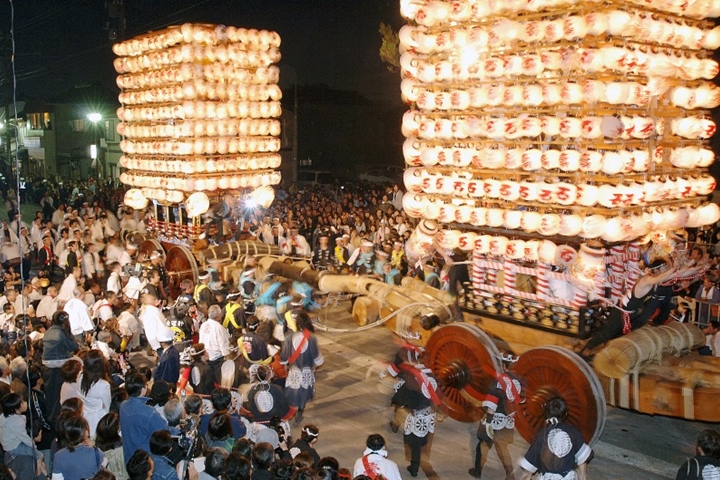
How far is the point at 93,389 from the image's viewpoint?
679 centimetres

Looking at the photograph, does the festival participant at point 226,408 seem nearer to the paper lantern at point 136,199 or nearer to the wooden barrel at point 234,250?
the wooden barrel at point 234,250

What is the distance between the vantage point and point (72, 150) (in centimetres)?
4900

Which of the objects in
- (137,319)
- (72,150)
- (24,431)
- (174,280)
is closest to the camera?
(24,431)

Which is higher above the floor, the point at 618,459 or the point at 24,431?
the point at 24,431

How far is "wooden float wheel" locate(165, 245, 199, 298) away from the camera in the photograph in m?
14.6

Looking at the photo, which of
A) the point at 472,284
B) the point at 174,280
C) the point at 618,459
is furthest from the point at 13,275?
the point at 618,459

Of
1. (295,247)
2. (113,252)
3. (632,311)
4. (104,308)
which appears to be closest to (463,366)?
(632,311)

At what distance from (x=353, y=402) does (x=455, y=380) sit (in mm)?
1869

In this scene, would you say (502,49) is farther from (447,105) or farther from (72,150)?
(72,150)

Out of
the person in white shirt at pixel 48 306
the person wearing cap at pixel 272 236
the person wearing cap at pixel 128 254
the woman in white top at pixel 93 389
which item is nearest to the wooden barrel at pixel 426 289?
the woman in white top at pixel 93 389

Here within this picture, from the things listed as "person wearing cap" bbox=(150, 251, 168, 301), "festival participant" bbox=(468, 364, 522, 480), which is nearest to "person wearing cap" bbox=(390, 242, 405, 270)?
"person wearing cap" bbox=(150, 251, 168, 301)

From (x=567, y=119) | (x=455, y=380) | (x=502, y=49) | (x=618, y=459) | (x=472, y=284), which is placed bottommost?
(x=618, y=459)

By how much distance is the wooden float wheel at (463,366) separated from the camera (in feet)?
28.2

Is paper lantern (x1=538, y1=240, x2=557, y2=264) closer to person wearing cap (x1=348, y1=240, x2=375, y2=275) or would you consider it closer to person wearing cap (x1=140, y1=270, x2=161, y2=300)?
person wearing cap (x1=348, y1=240, x2=375, y2=275)
